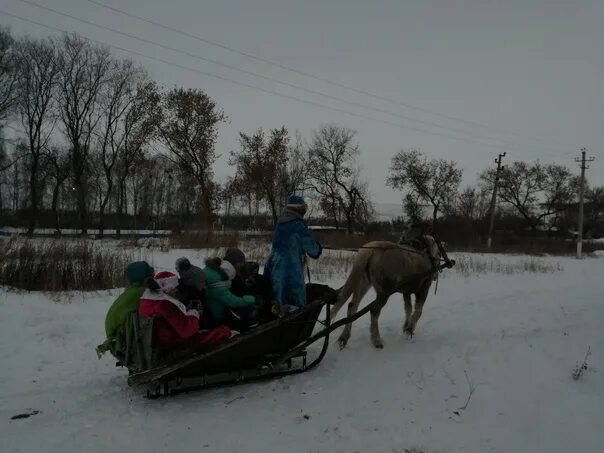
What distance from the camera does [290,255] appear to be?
491cm

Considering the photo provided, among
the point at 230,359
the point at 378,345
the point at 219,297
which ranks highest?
the point at 219,297

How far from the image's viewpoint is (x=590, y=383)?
4.66m

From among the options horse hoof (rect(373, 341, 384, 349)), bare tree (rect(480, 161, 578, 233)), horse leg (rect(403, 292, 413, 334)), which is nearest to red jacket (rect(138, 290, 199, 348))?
horse hoof (rect(373, 341, 384, 349))

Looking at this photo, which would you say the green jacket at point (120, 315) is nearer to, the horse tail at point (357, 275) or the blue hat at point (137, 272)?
the blue hat at point (137, 272)

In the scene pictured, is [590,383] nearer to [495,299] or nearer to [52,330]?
[495,299]

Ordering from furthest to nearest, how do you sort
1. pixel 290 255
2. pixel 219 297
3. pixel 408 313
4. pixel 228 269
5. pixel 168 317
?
pixel 408 313, pixel 290 255, pixel 228 269, pixel 219 297, pixel 168 317

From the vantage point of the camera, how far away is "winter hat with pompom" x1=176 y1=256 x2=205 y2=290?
168 inches

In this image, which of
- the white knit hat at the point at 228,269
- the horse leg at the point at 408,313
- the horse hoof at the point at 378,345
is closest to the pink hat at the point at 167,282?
the white knit hat at the point at 228,269

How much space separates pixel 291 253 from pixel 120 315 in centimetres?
182

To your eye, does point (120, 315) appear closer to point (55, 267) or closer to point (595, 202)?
point (55, 267)

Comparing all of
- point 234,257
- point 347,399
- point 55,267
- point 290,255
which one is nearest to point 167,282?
point 234,257

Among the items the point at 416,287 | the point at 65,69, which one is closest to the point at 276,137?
the point at 65,69

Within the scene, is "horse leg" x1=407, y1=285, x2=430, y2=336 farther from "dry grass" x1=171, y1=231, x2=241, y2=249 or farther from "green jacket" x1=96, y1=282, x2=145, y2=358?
"dry grass" x1=171, y1=231, x2=241, y2=249

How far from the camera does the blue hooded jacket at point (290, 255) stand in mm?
4902
